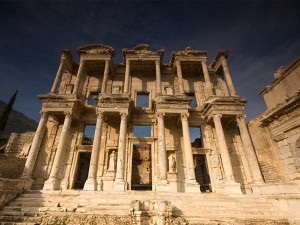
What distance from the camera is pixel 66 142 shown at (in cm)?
1512

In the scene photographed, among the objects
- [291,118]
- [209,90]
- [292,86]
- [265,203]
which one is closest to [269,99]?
[292,86]

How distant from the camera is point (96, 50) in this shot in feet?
60.0

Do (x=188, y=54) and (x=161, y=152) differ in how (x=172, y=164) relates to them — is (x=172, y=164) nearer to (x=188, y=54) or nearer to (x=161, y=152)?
(x=161, y=152)

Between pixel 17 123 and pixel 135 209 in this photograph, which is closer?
pixel 135 209

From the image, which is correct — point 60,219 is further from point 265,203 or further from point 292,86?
point 292,86

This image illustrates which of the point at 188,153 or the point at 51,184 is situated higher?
the point at 188,153

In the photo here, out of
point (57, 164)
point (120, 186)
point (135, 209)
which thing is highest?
point (57, 164)

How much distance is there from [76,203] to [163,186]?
517cm

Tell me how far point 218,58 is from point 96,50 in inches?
468

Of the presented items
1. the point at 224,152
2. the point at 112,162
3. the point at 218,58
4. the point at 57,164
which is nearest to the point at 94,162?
the point at 112,162

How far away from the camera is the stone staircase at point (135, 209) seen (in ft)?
27.3

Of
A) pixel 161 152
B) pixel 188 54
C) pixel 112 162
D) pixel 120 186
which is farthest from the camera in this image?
pixel 188 54

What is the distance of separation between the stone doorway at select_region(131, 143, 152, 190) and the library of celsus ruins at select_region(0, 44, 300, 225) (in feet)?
17.7

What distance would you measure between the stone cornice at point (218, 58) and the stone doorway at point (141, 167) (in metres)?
11.0
